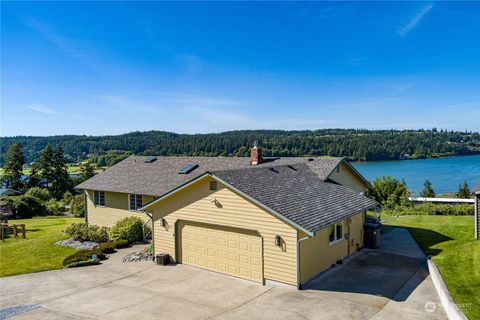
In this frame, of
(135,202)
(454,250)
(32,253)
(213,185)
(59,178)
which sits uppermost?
(213,185)

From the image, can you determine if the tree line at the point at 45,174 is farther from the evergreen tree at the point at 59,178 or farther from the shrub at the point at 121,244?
the shrub at the point at 121,244

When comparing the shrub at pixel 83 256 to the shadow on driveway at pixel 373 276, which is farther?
the shrub at pixel 83 256

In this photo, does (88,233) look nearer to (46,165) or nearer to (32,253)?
(32,253)

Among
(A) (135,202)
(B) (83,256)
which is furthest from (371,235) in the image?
(B) (83,256)

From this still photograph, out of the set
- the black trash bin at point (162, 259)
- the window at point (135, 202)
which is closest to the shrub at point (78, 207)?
the window at point (135, 202)

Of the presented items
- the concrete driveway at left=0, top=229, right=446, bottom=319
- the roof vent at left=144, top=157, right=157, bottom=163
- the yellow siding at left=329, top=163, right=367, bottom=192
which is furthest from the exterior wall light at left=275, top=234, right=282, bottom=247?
the roof vent at left=144, top=157, right=157, bottom=163

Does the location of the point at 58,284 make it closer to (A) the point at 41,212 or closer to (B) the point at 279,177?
(B) the point at 279,177
